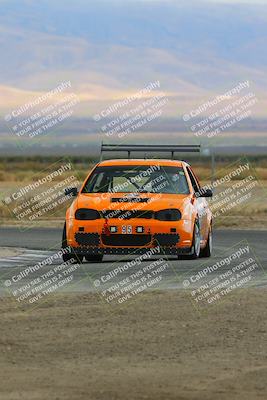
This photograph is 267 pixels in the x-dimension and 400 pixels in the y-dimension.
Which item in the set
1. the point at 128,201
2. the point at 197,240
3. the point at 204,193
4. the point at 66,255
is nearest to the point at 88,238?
the point at 66,255

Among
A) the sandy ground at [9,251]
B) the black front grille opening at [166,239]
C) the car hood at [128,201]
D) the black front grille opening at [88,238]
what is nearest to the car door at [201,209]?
the car hood at [128,201]

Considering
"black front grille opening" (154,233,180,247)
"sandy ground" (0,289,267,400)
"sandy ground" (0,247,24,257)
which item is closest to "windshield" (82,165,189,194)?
"black front grille opening" (154,233,180,247)

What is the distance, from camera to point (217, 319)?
14.5m

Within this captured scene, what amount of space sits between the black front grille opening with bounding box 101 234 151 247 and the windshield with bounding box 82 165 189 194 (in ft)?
3.10

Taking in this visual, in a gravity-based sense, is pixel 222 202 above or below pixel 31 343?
below

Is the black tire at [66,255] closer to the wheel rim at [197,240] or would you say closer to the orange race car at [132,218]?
the orange race car at [132,218]

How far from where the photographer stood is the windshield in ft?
71.5

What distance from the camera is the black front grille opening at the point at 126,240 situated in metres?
20.9

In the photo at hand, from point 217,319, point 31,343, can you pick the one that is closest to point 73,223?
point 217,319

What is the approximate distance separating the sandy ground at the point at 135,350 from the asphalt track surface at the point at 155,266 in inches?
71.7

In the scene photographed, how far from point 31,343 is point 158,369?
176 cm

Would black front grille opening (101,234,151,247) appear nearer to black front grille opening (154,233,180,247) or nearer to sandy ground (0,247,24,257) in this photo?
black front grille opening (154,233,180,247)

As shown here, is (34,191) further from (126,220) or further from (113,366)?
(113,366)

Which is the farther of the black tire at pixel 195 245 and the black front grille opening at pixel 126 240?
the black tire at pixel 195 245
